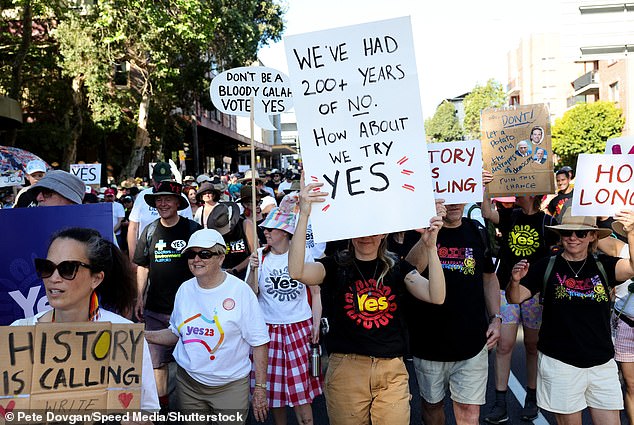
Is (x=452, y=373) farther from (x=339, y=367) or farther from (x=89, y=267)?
(x=89, y=267)

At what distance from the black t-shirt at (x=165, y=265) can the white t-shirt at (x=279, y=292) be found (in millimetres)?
659

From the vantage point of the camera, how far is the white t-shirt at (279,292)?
15.6 ft

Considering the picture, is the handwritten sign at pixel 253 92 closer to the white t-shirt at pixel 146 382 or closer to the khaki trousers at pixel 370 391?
the khaki trousers at pixel 370 391

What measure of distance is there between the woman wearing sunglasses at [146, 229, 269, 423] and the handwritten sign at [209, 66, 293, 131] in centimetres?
237

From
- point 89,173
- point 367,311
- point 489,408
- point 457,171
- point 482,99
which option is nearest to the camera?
point 367,311

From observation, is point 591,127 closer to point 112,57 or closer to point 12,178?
point 112,57

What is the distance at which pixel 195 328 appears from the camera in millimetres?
3750

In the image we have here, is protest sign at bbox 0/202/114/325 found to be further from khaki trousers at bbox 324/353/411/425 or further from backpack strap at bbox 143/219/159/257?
backpack strap at bbox 143/219/159/257

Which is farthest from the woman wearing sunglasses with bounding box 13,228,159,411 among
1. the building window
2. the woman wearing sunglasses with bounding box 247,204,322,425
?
the building window

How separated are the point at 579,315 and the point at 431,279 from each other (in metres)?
1.19

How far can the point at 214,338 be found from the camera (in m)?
3.73

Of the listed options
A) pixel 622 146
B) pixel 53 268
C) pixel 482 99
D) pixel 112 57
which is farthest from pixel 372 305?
pixel 482 99

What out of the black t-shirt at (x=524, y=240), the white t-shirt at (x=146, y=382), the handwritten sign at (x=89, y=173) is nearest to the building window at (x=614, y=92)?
the handwritten sign at (x=89, y=173)

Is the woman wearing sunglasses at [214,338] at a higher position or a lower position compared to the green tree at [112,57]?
lower
